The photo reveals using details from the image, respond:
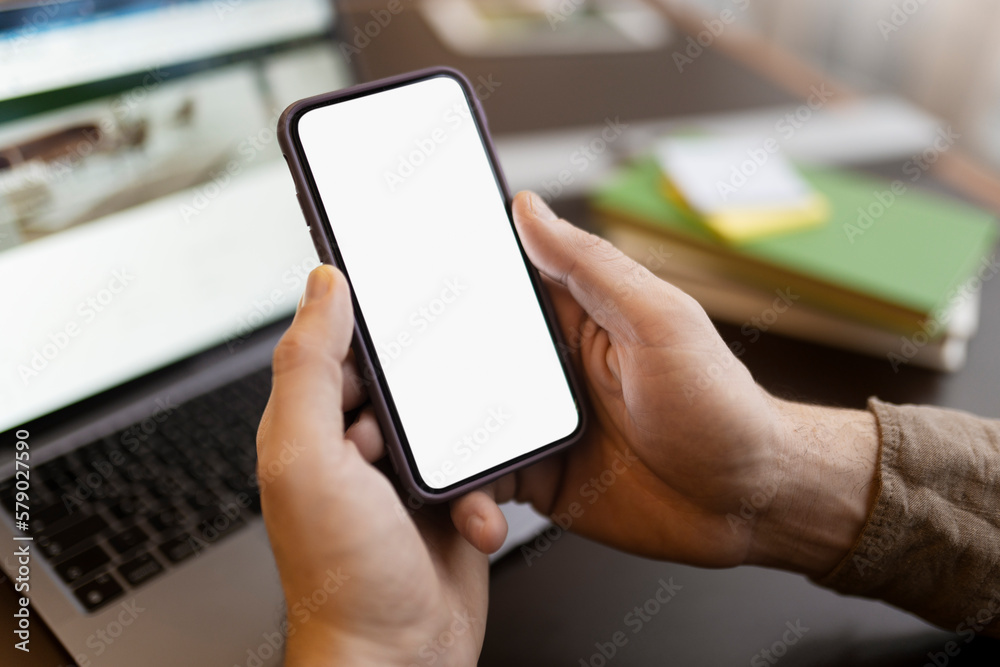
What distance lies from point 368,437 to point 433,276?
0.12 m

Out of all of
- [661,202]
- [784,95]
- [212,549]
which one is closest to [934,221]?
[661,202]

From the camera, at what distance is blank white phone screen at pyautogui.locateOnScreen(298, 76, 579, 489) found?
0.48 metres

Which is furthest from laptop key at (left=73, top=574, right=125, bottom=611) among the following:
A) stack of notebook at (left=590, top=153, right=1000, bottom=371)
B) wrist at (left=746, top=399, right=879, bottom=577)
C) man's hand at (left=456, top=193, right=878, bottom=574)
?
stack of notebook at (left=590, top=153, right=1000, bottom=371)

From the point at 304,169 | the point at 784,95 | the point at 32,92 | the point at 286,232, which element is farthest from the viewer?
→ the point at 784,95

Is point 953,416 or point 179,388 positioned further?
point 179,388

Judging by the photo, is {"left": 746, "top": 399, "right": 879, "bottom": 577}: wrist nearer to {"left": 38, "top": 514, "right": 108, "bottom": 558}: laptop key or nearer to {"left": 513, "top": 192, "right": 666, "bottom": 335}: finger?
{"left": 513, "top": 192, "right": 666, "bottom": 335}: finger

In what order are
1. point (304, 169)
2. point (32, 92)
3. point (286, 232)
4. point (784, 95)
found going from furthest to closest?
point (784, 95) < point (286, 232) < point (32, 92) < point (304, 169)

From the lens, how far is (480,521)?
496 millimetres

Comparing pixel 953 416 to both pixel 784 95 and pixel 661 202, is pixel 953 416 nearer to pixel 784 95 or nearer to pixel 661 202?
pixel 661 202

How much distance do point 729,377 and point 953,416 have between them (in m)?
0.18

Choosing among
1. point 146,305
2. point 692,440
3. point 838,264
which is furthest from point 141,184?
point 838,264

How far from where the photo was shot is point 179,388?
0.67m

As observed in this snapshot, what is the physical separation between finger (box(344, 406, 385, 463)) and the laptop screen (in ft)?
0.87

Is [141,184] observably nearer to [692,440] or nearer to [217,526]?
[217,526]
